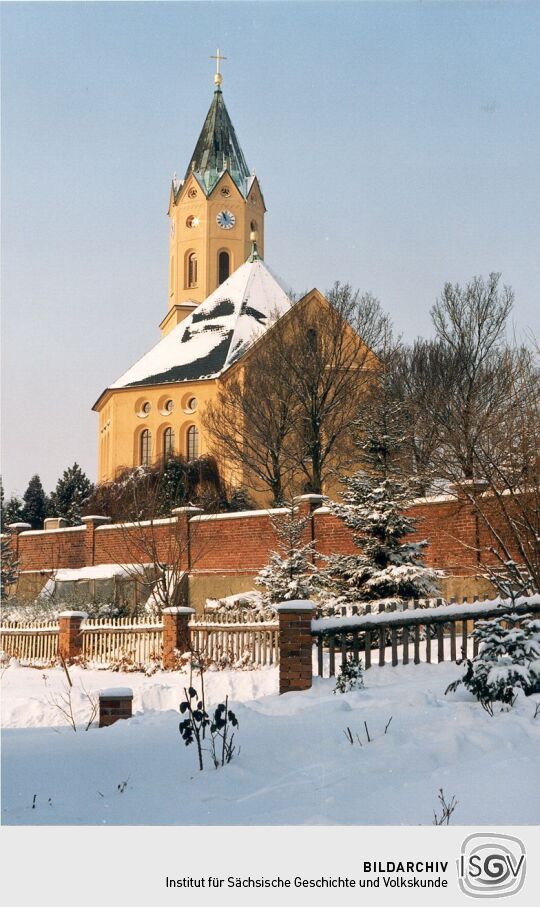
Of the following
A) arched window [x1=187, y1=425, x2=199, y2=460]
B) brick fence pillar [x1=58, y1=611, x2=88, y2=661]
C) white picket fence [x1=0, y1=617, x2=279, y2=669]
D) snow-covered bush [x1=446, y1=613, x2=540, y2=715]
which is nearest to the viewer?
snow-covered bush [x1=446, y1=613, x2=540, y2=715]

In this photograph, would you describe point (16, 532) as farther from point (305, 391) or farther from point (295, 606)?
point (295, 606)

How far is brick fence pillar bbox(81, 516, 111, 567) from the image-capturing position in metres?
28.3

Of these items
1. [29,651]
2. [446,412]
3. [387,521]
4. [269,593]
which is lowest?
[29,651]

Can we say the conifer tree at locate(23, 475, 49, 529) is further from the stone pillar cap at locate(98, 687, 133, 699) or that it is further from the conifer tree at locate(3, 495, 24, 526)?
the stone pillar cap at locate(98, 687, 133, 699)

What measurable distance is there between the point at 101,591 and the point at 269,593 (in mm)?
9470

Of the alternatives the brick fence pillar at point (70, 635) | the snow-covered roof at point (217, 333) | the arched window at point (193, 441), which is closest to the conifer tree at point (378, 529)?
the brick fence pillar at point (70, 635)

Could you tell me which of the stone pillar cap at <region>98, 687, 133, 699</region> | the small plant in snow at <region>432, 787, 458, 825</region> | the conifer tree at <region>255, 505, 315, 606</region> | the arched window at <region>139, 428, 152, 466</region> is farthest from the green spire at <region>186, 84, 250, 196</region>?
the small plant in snow at <region>432, 787, 458, 825</region>

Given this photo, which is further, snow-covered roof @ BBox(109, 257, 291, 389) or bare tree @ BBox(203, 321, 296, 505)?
snow-covered roof @ BBox(109, 257, 291, 389)

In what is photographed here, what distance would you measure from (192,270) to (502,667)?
4765cm
